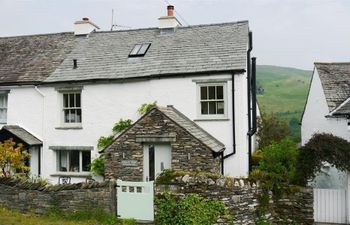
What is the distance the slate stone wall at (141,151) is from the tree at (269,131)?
12.5 meters

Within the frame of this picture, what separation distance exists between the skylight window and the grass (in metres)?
9.68

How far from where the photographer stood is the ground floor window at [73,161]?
65.8 ft

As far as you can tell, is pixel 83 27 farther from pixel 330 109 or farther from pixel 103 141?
pixel 330 109

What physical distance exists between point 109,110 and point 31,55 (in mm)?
6950

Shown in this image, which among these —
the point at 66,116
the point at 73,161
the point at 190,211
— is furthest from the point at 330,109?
the point at 66,116

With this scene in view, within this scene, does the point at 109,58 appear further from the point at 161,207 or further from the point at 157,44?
the point at 161,207

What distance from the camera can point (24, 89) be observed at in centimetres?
2089

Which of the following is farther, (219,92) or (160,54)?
(160,54)

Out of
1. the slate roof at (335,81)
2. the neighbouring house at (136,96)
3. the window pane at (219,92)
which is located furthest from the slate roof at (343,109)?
the window pane at (219,92)

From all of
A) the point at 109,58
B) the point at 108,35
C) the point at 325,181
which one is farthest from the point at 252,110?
the point at 108,35

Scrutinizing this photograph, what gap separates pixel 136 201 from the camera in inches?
526

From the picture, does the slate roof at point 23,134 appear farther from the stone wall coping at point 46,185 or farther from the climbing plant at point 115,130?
the stone wall coping at point 46,185

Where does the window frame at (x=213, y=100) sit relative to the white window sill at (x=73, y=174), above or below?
above

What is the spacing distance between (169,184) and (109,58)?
9.93m
